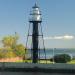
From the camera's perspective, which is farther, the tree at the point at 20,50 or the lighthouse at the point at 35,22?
the tree at the point at 20,50

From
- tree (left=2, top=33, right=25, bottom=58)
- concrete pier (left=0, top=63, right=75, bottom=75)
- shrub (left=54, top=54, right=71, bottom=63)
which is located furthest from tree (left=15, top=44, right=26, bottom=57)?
concrete pier (left=0, top=63, right=75, bottom=75)

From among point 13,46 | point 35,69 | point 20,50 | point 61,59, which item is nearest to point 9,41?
point 13,46

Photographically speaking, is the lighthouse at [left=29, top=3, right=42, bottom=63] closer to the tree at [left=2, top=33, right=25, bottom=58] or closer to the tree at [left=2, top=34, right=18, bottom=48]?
the tree at [left=2, top=33, right=25, bottom=58]

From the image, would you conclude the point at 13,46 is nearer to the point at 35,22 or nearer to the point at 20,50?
the point at 20,50

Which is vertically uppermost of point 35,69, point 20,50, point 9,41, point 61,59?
point 9,41

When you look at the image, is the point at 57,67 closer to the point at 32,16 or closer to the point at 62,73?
the point at 62,73

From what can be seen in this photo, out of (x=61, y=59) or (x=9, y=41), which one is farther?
(x=9, y=41)

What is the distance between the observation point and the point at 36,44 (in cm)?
5116

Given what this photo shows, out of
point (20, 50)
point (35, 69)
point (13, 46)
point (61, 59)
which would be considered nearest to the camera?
point (35, 69)

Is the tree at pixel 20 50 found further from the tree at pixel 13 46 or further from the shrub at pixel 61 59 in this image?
the shrub at pixel 61 59

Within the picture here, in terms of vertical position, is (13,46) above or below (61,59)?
above

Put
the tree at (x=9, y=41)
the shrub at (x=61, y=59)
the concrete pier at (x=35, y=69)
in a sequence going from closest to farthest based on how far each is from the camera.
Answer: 1. the concrete pier at (x=35, y=69)
2. the shrub at (x=61, y=59)
3. the tree at (x=9, y=41)

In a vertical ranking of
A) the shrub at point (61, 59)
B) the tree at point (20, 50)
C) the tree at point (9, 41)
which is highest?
the tree at point (9, 41)

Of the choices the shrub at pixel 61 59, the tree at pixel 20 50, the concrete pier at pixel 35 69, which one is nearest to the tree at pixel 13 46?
the tree at pixel 20 50
